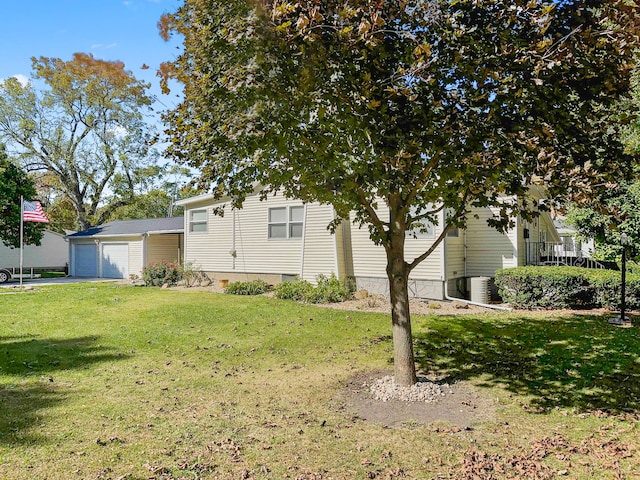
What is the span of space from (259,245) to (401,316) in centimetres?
1158

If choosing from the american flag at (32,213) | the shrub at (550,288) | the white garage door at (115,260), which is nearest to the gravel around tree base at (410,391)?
the shrub at (550,288)

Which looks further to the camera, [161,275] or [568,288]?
[161,275]

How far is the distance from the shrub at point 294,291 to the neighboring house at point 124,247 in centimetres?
999

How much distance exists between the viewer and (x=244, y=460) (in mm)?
3949

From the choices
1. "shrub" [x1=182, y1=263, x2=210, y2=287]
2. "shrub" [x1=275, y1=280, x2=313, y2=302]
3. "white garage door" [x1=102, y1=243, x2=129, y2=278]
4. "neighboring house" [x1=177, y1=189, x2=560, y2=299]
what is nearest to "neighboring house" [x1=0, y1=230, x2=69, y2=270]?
"white garage door" [x1=102, y1=243, x2=129, y2=278]

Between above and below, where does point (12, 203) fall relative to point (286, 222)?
above

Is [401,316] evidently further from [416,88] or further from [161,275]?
[161,275]

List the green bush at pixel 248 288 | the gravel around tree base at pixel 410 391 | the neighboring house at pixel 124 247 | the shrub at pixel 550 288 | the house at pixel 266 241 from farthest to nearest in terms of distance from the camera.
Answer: the neighboring house at pixel 124 247 < the green bush at pixel 248 288 < the house at pixel 266 241 < the shrub at pixel 550 288 < the gravel around tree base at pixel 410 391

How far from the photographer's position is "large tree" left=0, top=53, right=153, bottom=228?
3075 cm

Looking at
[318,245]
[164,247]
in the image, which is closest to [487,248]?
[318,245]

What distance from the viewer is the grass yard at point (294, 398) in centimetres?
387

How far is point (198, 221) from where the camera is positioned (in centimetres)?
1909

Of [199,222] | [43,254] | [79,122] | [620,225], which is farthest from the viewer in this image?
[79,122]

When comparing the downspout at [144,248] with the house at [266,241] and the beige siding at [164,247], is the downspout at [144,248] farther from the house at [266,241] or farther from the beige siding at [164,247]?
the house at [266,241]
